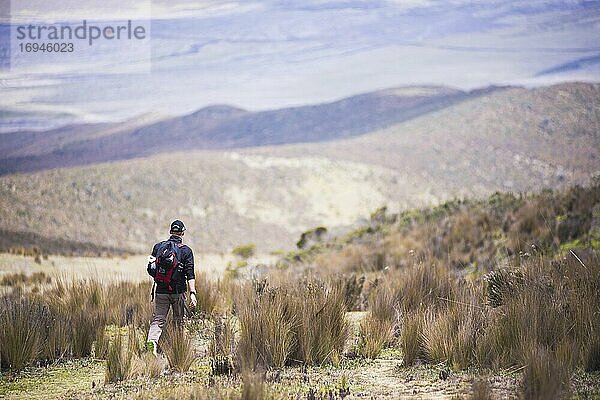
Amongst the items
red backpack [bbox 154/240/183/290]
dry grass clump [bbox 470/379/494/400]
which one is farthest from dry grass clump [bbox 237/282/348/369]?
dry grass clump [bbox 470/379/494/400]

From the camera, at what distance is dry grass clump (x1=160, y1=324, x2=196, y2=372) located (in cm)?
654

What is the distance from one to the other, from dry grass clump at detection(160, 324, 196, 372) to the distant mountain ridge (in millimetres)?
63144

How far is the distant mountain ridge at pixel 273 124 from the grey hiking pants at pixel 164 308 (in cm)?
6240

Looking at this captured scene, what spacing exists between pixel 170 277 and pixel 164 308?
34 centimetres

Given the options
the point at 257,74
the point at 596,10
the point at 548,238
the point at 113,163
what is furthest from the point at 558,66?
the point at 548,238

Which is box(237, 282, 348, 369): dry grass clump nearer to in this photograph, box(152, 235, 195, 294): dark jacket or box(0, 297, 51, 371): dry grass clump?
box(152, 235, 195, 294): dark jacket

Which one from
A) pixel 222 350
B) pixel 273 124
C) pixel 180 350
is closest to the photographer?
pixel 180 350

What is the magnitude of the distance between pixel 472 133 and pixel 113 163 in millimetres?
34849

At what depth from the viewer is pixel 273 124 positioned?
8762 centimetres

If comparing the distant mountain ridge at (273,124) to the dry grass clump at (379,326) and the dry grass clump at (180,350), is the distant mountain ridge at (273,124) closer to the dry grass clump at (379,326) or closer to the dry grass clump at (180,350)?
the dry grass clump at (379,326)

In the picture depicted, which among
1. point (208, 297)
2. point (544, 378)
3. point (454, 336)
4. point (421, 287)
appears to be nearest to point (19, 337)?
point (208, 297)

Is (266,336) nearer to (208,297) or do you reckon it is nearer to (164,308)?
(164,308)

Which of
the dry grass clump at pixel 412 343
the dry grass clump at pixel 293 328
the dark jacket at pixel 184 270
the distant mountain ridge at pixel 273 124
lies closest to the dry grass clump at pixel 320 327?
the dry grass clump at pixel 293 328

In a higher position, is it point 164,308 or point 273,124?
point 273,124
